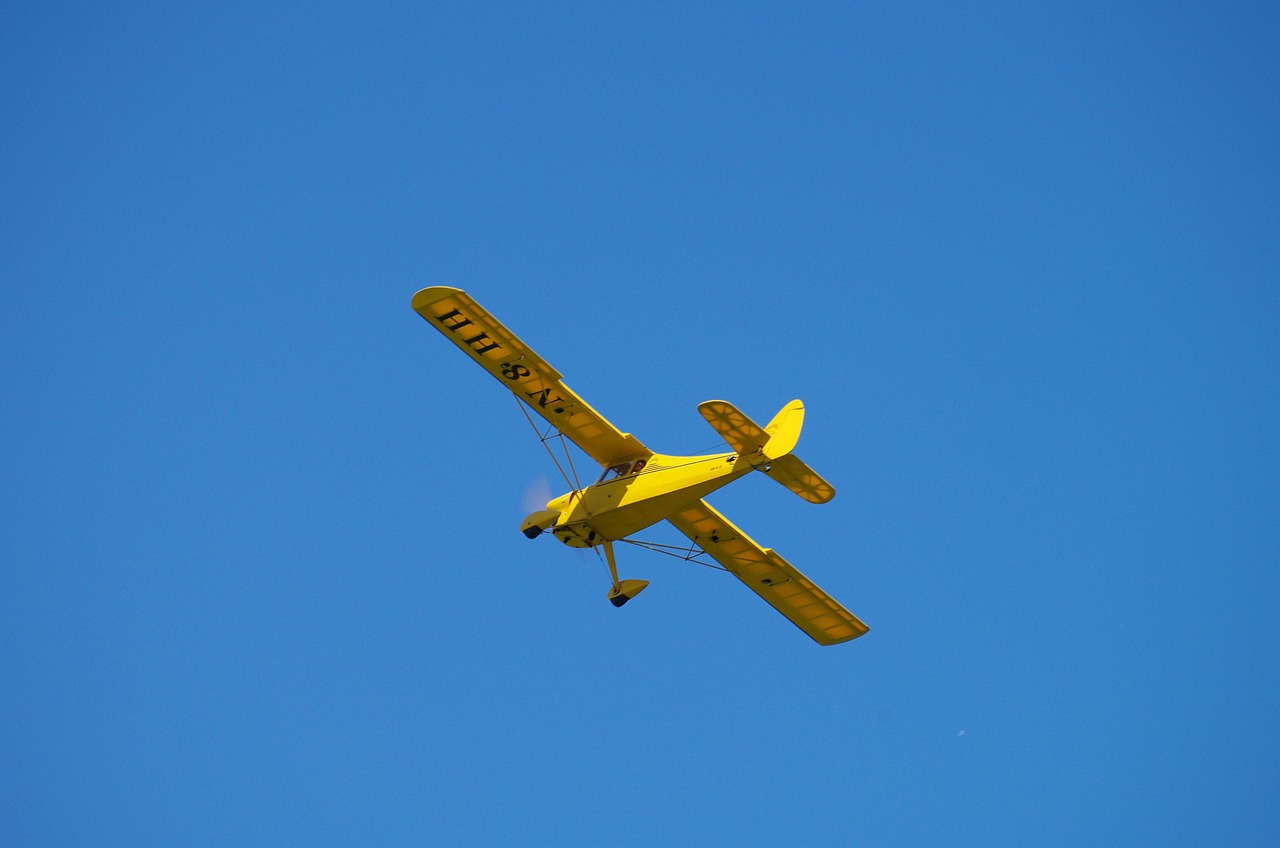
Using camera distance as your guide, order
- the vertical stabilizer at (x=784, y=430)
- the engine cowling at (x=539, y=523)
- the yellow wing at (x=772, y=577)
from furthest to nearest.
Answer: the yellow wing at (x=772, y=577), the engine cowling at (x=539, y=523), the vertical stabilizer at (x=784, y=430)

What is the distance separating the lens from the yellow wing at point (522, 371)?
24.2m

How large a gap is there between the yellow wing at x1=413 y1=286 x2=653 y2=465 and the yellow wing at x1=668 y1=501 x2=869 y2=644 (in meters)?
2.28

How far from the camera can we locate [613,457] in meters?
25.6

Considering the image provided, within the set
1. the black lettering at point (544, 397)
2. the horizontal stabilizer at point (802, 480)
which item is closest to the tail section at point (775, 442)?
the horizontal stabilizer at point (802, 480)

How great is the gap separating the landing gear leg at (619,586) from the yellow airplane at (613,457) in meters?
0.02

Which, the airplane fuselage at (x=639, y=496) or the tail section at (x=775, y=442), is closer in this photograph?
the tail section at (x=775, y=442)

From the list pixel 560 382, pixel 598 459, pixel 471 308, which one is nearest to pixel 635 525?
pixel 598 459

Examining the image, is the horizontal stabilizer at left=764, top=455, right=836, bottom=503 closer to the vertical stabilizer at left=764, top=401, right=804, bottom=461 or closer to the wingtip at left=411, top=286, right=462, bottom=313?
the vertical stabilizer at left=764, top=401, right=804, bottom=461

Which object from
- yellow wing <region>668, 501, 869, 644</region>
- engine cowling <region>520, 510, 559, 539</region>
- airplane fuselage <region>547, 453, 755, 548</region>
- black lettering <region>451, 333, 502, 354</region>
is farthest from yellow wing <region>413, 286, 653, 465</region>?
yellow wing <region>668, 501, 869, 644</region>

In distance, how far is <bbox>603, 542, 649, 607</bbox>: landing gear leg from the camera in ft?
84.6

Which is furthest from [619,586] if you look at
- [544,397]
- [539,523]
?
[544,397]

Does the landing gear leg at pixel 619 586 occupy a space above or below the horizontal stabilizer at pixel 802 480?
below

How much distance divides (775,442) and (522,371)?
454 cm

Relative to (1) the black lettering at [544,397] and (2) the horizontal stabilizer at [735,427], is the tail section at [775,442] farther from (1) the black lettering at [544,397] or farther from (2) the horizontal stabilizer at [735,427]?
(1) the black lettering at [544,397]
